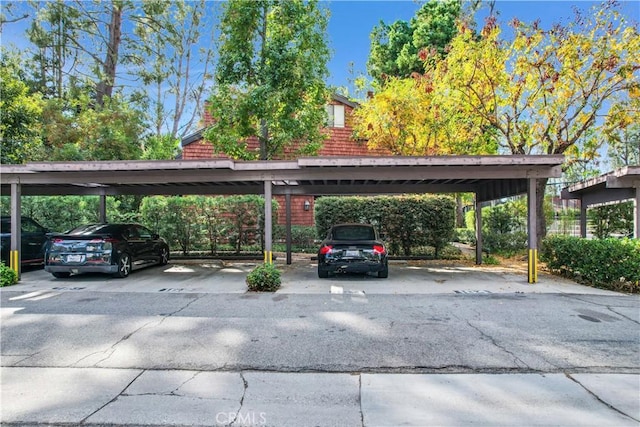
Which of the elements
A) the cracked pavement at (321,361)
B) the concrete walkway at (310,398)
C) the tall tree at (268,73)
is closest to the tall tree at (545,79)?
the tall tree at (268,73)

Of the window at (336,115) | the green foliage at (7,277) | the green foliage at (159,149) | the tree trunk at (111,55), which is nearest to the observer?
the green foliage at (7,277)

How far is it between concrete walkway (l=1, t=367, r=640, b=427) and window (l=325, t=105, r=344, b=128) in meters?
17.8

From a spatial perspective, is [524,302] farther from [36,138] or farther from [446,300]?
[36,138]

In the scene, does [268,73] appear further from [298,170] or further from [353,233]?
[353,233]

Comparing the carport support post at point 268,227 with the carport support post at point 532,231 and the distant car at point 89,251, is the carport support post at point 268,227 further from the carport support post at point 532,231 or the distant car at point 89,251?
the carport support post at point 532,231

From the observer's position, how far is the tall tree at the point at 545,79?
39.4ft

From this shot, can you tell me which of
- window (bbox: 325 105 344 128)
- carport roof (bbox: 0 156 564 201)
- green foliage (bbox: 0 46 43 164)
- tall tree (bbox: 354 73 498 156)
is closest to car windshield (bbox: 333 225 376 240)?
carport roof (bbox: 0 156 564 201)

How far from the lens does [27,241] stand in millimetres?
11586

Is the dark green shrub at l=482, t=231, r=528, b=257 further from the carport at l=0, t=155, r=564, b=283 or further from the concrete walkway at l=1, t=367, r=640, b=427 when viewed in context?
the concrete walkway at l=1, t=367, r=640, b=427

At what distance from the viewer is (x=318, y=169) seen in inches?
382

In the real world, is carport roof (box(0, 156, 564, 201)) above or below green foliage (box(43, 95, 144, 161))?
below

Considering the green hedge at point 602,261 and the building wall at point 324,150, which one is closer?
the green hedge at point 602,261

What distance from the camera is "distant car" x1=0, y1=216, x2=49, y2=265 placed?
10867 mm

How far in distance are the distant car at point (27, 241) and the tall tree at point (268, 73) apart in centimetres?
643
